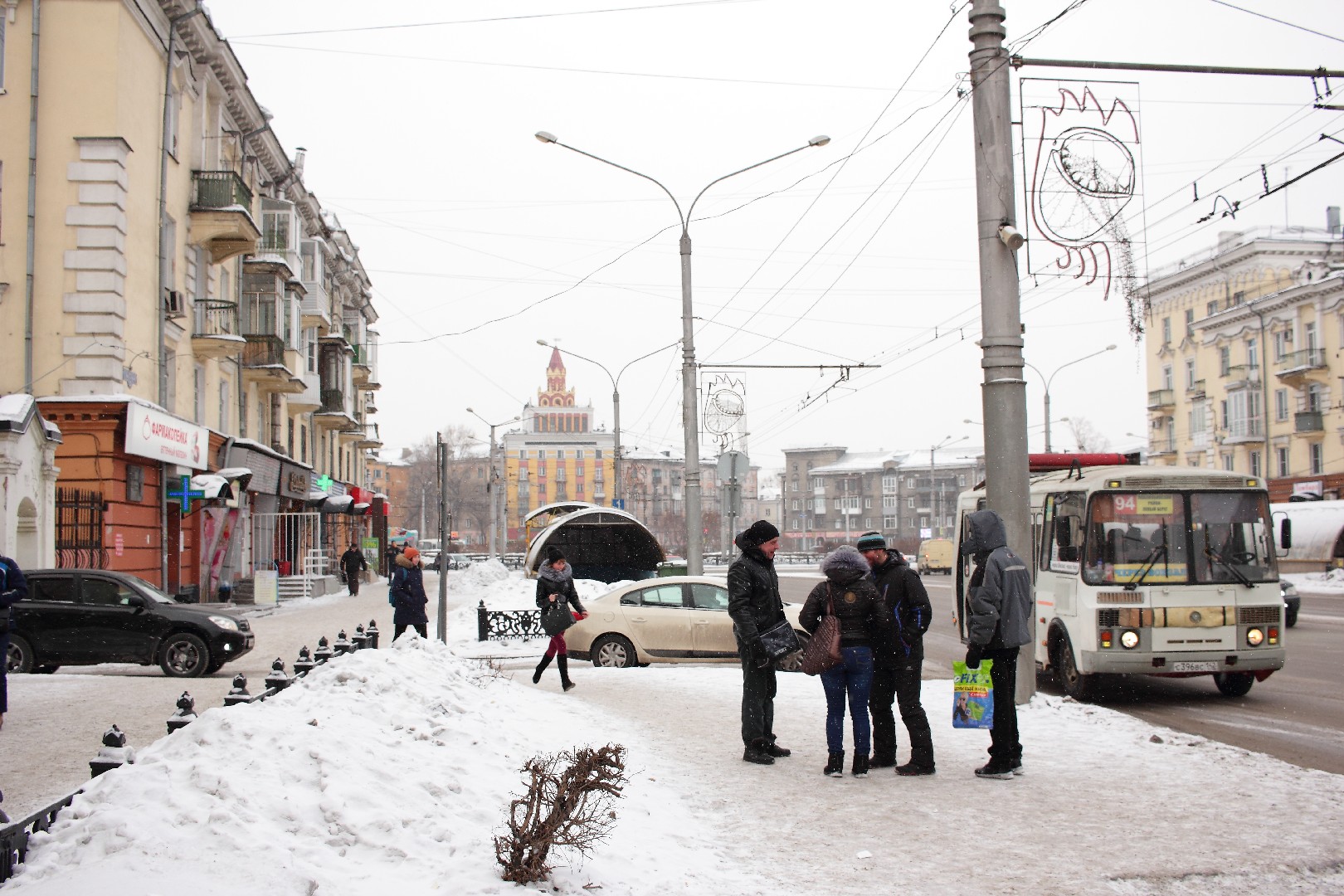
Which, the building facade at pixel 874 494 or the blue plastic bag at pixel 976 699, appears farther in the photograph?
the building facade at pixel 874 494

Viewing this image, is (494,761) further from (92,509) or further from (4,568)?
(92,509)

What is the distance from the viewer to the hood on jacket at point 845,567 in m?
7.85

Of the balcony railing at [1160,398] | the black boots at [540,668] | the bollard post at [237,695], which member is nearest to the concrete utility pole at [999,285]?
the black boots at [540,668]

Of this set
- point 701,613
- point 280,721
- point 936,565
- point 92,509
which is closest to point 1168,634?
point 701,613

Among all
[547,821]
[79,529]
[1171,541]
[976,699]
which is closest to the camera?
[547,821]

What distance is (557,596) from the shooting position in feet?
41.2

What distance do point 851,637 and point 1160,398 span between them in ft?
203

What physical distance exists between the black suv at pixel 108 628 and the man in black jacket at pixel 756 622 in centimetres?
987

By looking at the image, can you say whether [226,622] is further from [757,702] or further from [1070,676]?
[1070,676]

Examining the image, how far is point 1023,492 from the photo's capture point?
1084cm

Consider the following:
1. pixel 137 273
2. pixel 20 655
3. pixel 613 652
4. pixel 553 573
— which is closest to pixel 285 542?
pixel 137 273

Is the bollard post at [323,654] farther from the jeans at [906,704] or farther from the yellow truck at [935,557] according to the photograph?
the yellow truck at [935,557]

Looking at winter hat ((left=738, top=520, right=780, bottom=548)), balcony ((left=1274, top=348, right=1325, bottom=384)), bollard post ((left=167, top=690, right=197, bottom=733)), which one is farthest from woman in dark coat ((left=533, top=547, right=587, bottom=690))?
balcony ((left=1274, top=348, right=1325, bottom=384))

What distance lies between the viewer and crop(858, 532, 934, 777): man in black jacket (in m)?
7.95
